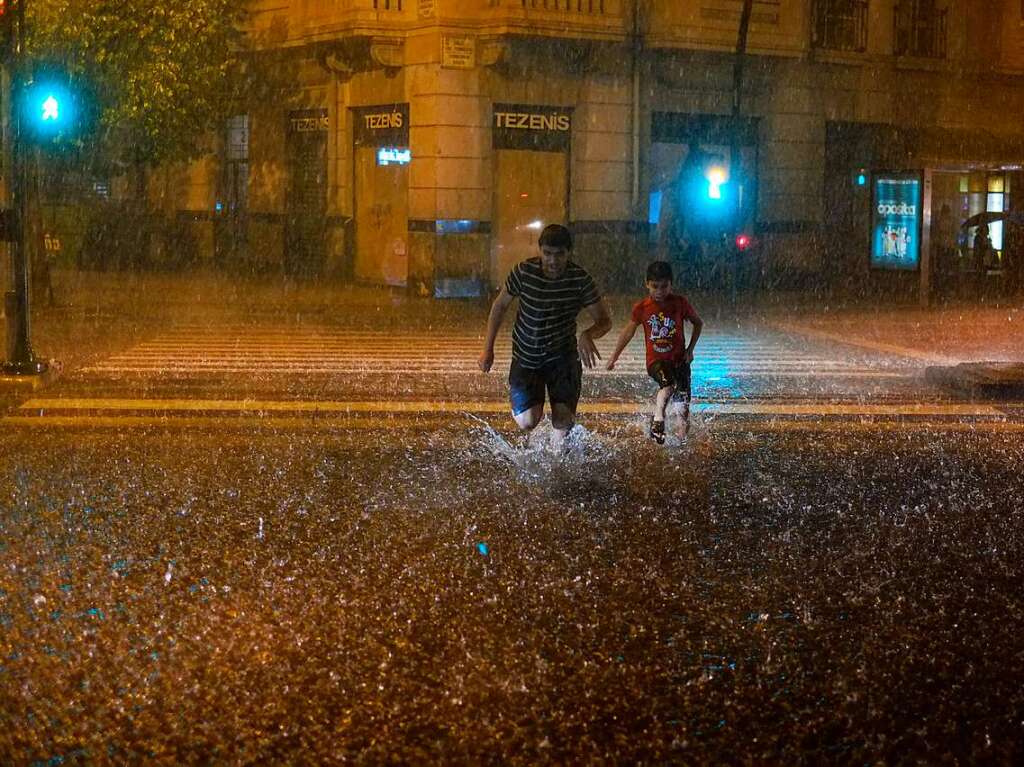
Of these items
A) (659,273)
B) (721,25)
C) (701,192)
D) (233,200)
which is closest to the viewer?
(659,273)

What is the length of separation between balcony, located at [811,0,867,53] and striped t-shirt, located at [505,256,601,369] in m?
22.9

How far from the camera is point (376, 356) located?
16531 mm

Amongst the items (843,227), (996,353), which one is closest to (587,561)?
(996,353)

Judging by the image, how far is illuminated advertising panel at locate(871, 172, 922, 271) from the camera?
24.5 meters

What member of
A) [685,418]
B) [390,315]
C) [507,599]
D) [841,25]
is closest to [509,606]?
[507,599]

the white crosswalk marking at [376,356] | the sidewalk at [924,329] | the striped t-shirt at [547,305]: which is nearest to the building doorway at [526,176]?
the sidewalk at [924,329]

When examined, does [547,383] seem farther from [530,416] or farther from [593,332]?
[593,332]

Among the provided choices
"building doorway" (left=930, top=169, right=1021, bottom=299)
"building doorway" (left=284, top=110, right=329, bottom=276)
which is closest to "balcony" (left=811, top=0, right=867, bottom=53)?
"building doorway" (left=930, top=169, right=1021, bottom=299)

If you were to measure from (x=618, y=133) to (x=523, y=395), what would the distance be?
65.7 ft

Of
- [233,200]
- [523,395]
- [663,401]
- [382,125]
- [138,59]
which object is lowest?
[663,401]

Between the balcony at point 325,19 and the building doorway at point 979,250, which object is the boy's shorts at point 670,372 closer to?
the building doorway at point 979,250

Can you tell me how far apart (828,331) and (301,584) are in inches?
582

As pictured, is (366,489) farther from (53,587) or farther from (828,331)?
(828,331)

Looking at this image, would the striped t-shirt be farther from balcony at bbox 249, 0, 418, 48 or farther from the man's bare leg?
balcony at bbox 249, 0, 418, 48
